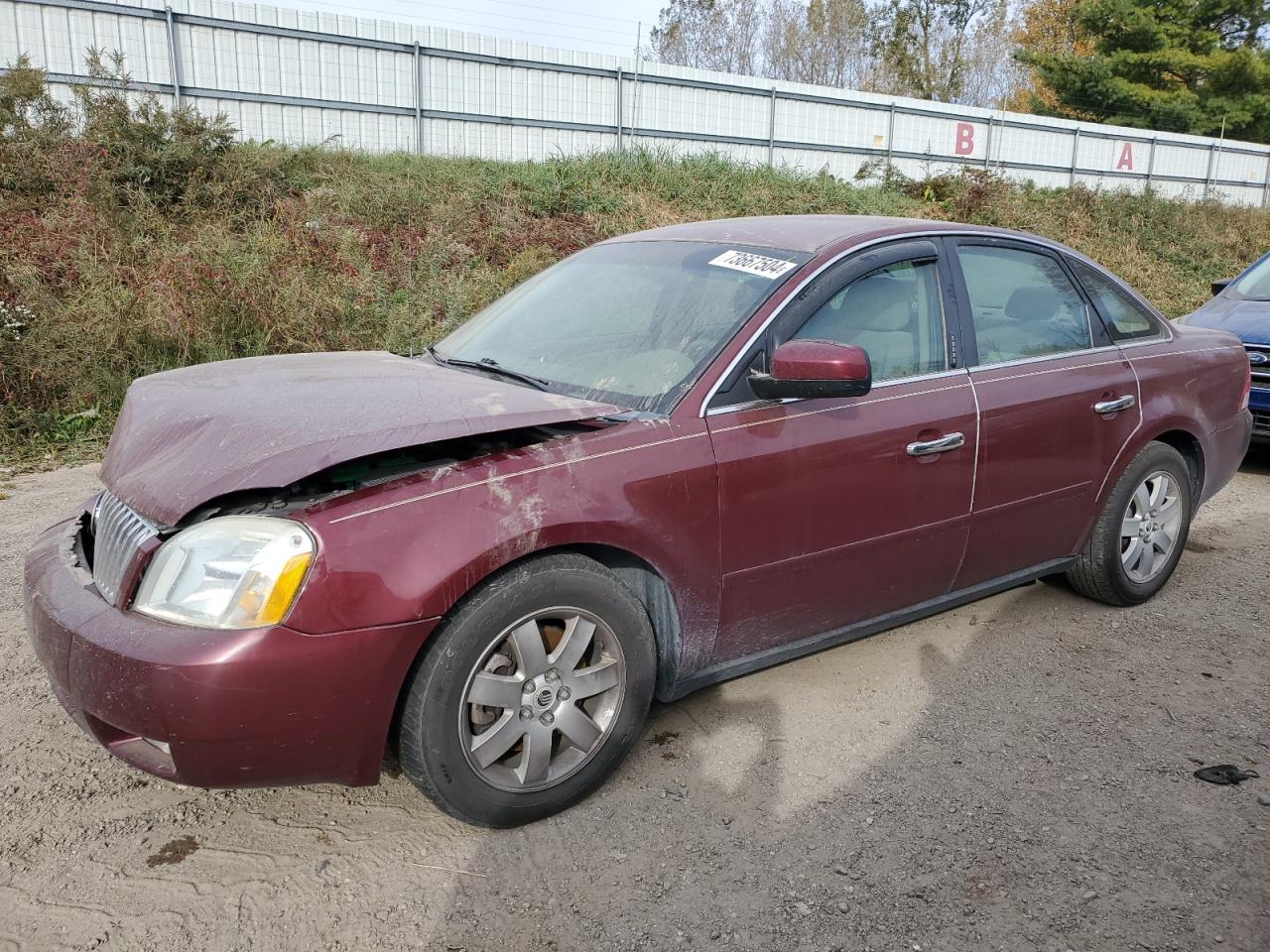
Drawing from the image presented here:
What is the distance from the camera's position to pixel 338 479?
8.45 ft

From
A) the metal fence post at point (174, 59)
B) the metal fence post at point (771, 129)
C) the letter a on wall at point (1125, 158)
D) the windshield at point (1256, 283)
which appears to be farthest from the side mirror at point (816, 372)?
the letter a on wall at point (1125, 158)

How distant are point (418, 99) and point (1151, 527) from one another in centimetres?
1355

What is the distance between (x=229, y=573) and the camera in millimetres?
2254

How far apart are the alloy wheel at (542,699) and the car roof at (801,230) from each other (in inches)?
61.9

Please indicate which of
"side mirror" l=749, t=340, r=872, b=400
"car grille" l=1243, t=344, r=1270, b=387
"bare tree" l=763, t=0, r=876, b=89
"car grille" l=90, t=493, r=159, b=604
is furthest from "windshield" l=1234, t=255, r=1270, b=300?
"bare tree" l=763, t=0, r=876, b=89

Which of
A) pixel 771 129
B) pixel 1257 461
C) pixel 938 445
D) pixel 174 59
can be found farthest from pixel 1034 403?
pixel 771 129

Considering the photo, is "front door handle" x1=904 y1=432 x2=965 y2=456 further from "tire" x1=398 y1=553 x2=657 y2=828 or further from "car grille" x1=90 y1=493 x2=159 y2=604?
"car grille" x1=90 y1=493 x2=159 y2=604

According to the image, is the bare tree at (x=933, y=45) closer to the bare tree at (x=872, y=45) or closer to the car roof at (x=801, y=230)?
the bare tree at (x=872, y=45)

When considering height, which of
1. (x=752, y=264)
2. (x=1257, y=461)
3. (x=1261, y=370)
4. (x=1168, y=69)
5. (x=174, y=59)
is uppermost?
(x=1168, y=69)

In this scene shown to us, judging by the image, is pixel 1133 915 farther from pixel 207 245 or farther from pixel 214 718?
pixel 207 245

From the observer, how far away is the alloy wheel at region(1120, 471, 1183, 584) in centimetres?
419

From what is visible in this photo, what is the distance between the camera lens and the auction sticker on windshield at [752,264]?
323cm

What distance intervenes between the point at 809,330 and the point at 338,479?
157cm

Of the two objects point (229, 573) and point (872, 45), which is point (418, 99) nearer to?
point (229, 573)
